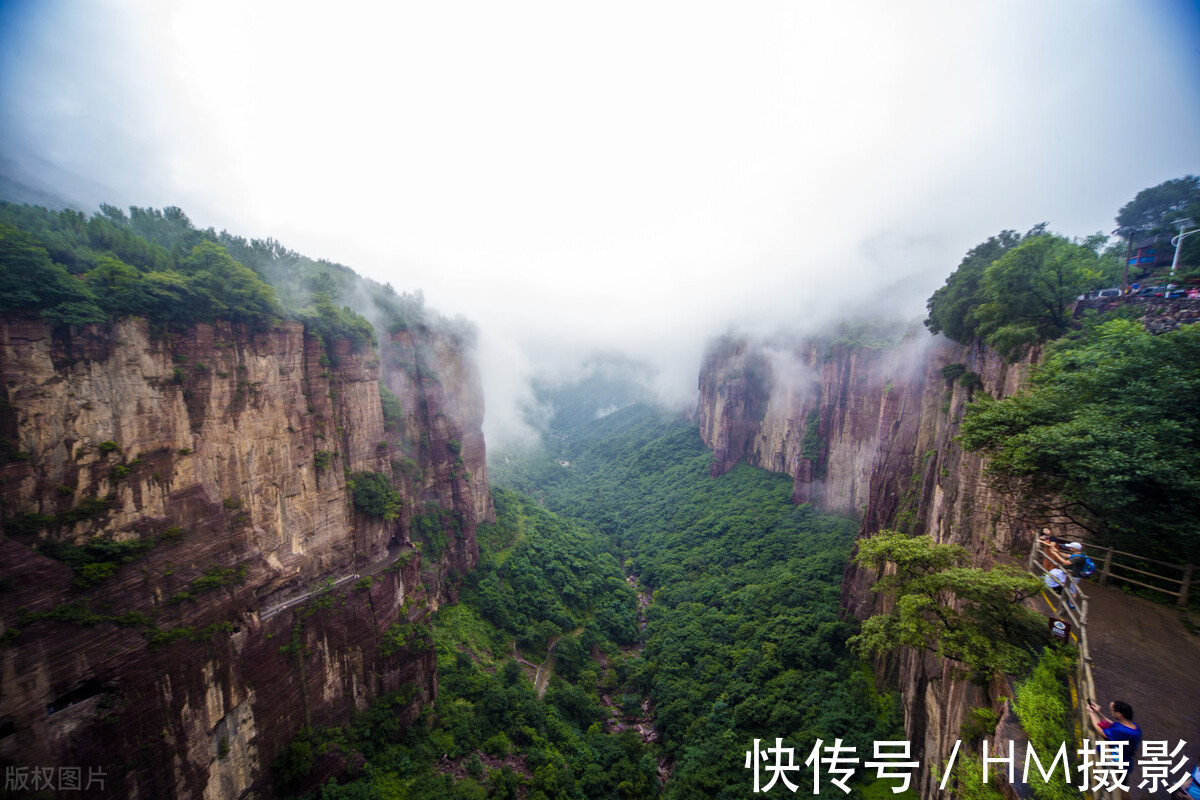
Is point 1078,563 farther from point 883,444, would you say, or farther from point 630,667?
point 630,667

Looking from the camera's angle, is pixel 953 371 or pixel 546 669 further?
pixel 546 669

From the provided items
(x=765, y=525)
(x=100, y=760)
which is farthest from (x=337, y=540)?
(x=765, y=525)

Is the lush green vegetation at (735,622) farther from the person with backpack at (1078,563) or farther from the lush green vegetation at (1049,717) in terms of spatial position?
the lush green vegetation at (1049,717)

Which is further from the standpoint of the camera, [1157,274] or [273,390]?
[273,390]

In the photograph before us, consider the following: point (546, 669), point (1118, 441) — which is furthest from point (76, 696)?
point (1118, 441)

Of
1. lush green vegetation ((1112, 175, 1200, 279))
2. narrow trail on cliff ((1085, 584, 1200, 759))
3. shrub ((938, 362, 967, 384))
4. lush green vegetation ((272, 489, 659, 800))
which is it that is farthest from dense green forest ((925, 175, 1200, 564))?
lush green vegetation ((272, 489, 659, 800))

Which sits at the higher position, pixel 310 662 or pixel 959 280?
pixel 959 280

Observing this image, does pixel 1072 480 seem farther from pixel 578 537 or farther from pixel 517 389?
pixel 517 389

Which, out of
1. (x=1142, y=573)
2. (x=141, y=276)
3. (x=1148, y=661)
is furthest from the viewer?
(x=141, y=276)

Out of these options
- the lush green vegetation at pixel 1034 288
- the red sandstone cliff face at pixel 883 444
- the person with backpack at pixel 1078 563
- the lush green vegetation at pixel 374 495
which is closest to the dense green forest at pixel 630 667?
the red sandstone cliff face at pixel 883 444
